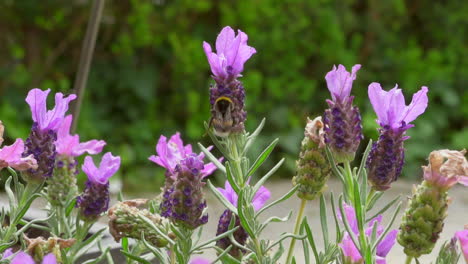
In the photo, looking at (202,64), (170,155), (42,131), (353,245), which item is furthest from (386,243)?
(202,64)

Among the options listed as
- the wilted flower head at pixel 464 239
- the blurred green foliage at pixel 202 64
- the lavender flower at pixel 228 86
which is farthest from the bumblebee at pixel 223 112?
the blurred green foliage at pixel 202 64

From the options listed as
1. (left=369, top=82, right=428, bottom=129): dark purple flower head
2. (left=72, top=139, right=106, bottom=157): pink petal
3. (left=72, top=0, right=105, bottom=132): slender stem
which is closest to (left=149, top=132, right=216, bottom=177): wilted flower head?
(left=72, top=139, right=106, bottom=157): pink petal

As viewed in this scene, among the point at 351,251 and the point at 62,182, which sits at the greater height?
the point at 62,182

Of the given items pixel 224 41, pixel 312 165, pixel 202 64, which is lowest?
pixel 312 165

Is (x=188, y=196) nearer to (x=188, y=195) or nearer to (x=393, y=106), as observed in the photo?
(x=188, y=195)

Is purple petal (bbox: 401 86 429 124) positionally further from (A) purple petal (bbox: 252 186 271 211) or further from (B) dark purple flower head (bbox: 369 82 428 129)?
(A) purple petal (bbox: 252 186 271 211)

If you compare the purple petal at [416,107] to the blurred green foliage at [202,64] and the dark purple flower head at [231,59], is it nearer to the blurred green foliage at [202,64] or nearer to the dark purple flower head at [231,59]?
the dark purple flower head at [231,59]
